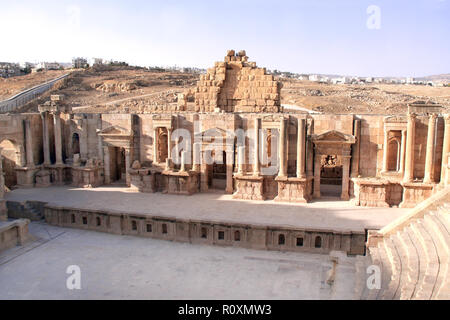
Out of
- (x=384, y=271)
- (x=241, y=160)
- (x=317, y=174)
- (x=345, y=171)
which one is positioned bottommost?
(x=384, y=271)

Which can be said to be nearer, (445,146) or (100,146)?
(445,146)

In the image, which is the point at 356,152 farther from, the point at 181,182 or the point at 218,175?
the point at 218,175

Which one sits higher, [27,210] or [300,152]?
[300,152]

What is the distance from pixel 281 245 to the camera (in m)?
15.6

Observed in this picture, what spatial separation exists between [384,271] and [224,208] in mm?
7433

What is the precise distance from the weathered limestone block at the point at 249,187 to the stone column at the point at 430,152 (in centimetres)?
648

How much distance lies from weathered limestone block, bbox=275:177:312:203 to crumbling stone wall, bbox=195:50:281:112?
19.7ft

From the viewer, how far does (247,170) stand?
20.1 metres

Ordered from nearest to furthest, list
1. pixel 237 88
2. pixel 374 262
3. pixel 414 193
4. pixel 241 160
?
pixel 374 262 < pixel 414 193 < pixel 241 160 < pixel 237 88

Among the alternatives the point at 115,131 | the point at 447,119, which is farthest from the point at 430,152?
the point at 115,131

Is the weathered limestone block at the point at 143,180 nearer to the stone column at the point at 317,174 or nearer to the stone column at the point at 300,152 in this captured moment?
the stone column at the point at 300,152
